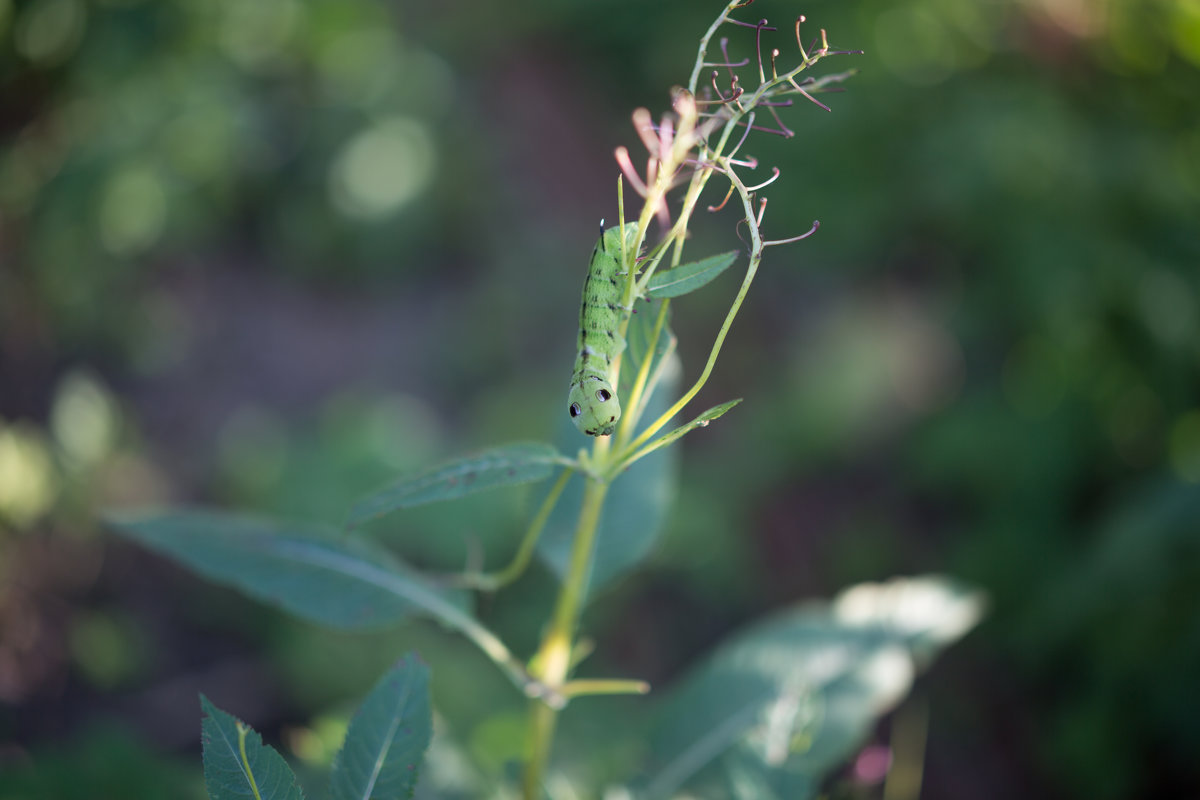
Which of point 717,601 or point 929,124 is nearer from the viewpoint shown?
point 717,601

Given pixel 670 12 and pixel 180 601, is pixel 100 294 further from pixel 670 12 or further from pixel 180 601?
pixel 670 12

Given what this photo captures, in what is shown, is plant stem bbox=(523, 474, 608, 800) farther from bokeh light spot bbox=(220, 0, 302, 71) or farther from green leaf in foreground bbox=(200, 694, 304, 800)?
bokeh light spot bbox=(220, 0, 302, 71)

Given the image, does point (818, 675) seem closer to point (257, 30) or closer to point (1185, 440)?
Answer: point (1185, 440)

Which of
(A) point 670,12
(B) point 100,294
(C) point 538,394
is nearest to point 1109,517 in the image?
(C) point 538,394

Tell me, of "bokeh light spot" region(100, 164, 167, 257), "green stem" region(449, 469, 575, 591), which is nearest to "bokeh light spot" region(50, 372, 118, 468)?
"bokeh light spot" region(100, 164, 167, 257)

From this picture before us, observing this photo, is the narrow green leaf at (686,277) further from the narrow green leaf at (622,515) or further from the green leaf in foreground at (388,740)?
the green leaf in foreground at (388,740)

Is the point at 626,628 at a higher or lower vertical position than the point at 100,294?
lower
